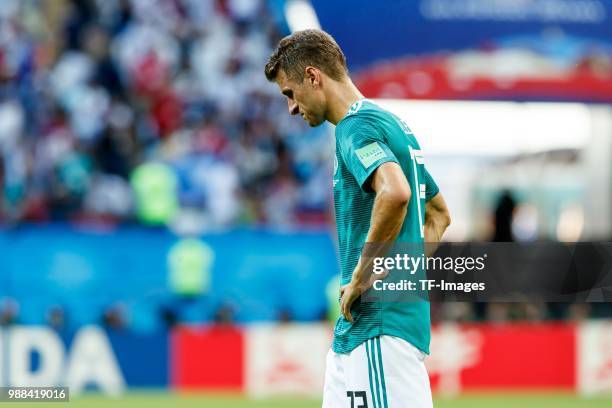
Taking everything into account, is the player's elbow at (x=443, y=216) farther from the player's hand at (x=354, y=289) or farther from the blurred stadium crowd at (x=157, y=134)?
the blurred stadium crowd at (x=157, y=134)

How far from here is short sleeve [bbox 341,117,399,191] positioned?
3.79 meters

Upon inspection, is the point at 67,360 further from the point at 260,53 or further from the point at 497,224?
the point at 260,53

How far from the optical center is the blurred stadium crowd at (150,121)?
13.1 metres

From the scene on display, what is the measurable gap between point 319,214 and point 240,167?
1133 millimetres

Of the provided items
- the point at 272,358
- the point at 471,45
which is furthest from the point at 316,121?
the point at 471,45

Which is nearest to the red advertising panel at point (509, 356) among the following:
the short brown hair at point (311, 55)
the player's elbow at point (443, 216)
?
the player's elbow at point (443, 216)

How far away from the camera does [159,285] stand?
40.3 feet

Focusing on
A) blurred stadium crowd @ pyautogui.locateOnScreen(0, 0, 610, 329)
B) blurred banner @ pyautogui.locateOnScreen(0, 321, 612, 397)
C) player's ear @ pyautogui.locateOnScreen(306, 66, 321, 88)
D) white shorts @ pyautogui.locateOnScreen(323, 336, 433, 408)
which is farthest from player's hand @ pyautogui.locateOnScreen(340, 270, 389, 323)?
blurred stadium crowd @ pyautogui.locateOnScreen(0, 0, 610, 329)

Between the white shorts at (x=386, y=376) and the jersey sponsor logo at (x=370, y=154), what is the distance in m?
0.58

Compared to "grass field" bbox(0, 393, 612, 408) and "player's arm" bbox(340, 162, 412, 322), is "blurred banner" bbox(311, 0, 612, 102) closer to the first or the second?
"grass field" bbox(0, 393, 612, 408)

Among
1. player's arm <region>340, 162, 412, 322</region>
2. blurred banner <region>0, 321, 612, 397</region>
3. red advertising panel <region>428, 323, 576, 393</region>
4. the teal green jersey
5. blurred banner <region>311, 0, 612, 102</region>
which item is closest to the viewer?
player's arm <region>340, 162, 412, 322</region>

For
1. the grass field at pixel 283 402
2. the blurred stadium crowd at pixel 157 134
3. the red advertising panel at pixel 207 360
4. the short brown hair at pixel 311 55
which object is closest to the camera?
the short brown hair at pixel 311 55

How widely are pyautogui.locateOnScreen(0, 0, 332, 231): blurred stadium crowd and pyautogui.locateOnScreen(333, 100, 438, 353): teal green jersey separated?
337 inches

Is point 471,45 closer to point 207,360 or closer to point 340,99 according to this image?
point 207,360
